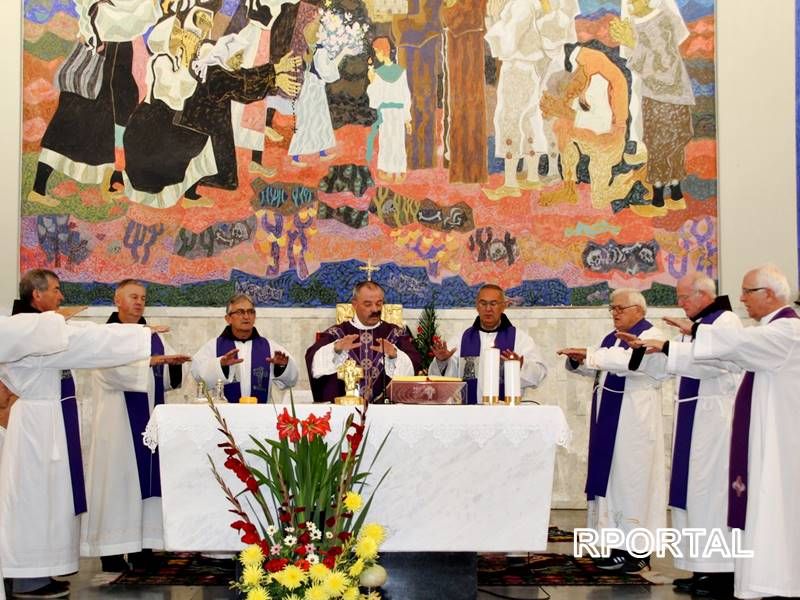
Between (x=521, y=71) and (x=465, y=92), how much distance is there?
70 centimetres

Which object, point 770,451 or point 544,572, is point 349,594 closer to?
point 770,451

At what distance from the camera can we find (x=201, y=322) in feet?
35.3

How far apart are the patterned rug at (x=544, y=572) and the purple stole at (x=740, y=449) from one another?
4.11 ft

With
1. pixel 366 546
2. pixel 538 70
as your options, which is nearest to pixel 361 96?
pixel 538 70

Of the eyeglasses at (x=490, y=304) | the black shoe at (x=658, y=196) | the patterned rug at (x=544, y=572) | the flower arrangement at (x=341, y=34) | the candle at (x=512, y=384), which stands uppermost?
the flower arrangement at (x=341, y=34)

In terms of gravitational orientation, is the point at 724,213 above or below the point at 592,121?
below

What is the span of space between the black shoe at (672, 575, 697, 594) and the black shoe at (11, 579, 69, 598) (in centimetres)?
427

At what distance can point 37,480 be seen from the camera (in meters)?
6.66

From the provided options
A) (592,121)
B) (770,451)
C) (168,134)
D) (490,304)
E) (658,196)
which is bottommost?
(770,451)

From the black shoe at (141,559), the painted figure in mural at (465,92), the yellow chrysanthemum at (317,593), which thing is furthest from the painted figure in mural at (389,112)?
the yellow chrysanthemum at (317,593)

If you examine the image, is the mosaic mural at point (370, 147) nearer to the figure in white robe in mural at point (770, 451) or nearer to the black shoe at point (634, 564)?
the black shoe at point (634, 564)

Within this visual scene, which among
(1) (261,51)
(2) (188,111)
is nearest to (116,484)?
(2) (188,111)

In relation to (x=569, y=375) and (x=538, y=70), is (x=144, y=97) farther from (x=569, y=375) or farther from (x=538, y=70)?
(x=569, y=375)

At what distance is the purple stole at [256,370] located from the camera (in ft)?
27.1
